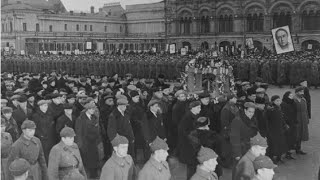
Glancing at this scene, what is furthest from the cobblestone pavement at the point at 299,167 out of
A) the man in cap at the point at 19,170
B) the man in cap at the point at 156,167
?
the man in cap at the point at 19,170

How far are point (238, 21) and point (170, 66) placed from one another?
15227mm

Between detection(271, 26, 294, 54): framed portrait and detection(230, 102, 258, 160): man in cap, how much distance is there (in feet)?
27.1

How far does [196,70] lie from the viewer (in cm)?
1308

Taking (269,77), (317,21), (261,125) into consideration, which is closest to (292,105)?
(261,125)

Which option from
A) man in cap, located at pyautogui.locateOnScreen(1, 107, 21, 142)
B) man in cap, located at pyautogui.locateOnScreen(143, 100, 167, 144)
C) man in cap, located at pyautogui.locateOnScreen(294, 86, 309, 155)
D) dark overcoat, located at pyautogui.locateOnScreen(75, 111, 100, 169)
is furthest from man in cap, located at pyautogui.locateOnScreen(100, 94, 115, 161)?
man in cap, located at pyautogui.locateOnScreen(294, 86, 309, 155)

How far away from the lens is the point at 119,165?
16.4 ft

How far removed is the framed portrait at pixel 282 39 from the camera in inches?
599

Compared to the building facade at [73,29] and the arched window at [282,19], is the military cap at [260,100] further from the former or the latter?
the arched window at [282,19]

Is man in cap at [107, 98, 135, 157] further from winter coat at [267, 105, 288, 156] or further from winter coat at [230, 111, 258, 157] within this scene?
winter coat at [267, 105, 288, 156]

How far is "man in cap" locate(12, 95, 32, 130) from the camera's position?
25.7 ft

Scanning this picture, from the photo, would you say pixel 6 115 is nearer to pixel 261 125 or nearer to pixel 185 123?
pixel 185 123

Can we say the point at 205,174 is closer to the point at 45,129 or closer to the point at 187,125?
the point at 187,125

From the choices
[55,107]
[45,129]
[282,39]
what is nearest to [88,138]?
[45,129]

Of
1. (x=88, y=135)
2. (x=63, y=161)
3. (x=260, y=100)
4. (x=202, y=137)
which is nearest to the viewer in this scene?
(x=63, y=161)
